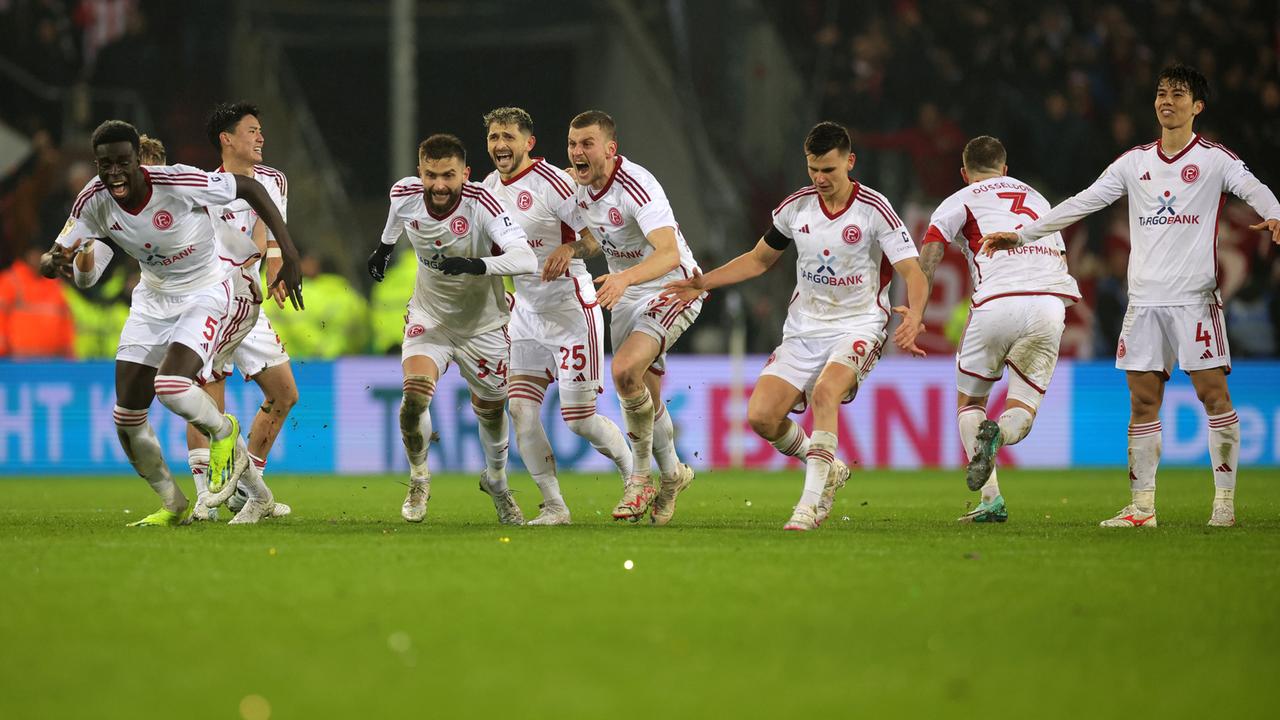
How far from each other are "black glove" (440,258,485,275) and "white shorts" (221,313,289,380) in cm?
180

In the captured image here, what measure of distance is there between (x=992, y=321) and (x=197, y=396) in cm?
451

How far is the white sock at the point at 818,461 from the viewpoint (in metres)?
7.93

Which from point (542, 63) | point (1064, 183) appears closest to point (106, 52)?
point (542, 63)

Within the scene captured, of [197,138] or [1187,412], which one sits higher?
[197,138]

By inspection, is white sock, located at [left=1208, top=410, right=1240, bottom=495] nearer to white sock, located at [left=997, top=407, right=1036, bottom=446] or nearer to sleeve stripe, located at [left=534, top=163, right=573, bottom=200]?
white sock, located at [left=997, top=407, right=1036, bottom=446]

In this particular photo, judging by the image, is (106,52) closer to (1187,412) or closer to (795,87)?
(795,87)

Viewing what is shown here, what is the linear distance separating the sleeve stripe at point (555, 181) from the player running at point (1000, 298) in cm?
209

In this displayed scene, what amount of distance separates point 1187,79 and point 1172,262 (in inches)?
38.4

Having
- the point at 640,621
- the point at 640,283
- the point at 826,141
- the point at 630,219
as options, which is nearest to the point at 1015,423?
the point at 826,141

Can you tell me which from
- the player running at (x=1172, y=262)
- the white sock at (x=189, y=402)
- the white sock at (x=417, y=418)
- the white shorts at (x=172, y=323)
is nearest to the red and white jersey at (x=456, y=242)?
the white sock at (x=417, y=418)

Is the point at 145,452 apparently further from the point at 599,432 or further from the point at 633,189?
the point at 633,189

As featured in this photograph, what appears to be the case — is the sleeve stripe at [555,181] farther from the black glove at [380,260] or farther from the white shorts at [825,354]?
the white shorts at [825,354]

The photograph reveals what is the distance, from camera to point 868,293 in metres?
8.43

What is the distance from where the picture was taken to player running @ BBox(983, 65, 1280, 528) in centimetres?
829
